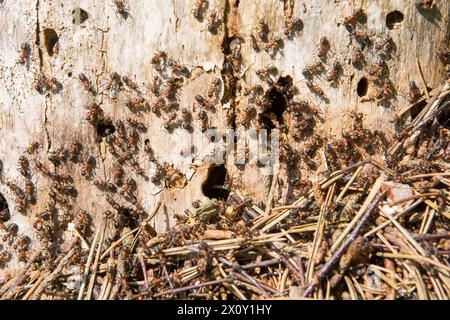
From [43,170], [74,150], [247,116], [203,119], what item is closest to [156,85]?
[203,119]

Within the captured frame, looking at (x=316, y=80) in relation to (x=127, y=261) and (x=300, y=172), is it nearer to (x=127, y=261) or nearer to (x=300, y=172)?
(x=300, y=172)

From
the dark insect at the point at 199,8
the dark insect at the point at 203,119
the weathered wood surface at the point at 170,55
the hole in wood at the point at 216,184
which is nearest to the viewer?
the dark insect at the point at 199,8

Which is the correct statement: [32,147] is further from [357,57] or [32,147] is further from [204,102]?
[357,57]

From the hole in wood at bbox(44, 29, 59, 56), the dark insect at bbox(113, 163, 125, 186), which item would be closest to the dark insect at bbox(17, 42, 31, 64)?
the hole in wood at bbox(44, 29, 59, 56)

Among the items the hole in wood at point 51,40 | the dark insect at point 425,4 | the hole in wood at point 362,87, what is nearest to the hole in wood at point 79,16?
the hole in wood at point 51,40

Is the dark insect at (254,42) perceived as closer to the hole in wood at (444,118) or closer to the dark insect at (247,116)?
the dark insect at (247,116)

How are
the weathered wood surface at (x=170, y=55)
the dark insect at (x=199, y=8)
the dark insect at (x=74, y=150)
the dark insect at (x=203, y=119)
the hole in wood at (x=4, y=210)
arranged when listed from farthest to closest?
the hole in wood at (x=4, y=210) → the dark insect at (x=74, y=150) → the dark insect at (x=203, y=119) → the weathered wood surface at (x=170, y=55) → the dark insect at (x=199, y=8)

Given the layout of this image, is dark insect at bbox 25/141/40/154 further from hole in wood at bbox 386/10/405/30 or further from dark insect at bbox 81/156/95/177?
hole in wood at bbox 386/10/405/30
